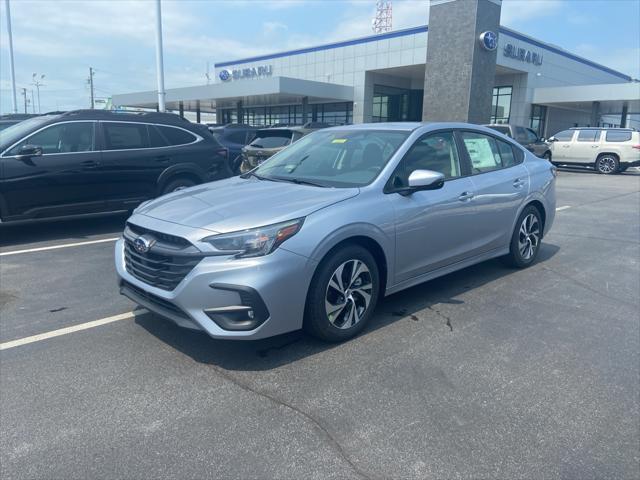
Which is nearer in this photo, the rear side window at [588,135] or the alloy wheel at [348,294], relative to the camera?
the alloy wheel at [348,294]

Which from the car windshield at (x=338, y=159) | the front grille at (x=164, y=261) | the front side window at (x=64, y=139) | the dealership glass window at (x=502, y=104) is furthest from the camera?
the dealership glass window at (x=502, y=104)

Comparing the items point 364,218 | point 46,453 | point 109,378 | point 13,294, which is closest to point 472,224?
point 364,218

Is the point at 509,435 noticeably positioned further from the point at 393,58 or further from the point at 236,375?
the point at 393,58

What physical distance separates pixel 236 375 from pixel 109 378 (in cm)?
84

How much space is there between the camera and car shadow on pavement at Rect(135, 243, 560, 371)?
3.70m

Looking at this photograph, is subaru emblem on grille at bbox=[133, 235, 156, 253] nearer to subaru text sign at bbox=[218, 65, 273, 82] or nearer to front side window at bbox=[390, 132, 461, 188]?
front side window at bbox=[390, 132, 461, 188]

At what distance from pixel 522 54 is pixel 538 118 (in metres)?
6.15

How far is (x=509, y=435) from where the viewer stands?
2.87 metres

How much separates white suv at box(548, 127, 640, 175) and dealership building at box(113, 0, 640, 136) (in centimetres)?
378

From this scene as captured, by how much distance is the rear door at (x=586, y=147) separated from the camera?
22.5m

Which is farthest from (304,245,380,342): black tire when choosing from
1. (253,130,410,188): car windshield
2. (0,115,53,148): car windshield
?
(0,115,53,148): car windshield

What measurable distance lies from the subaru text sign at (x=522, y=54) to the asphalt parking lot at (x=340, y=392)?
2958 centimetres

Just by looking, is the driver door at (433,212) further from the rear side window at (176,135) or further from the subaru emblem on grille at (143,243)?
the rear side window at (176,135)

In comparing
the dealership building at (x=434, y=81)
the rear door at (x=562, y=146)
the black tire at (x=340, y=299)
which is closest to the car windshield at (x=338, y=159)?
the black tire at (x=340, y=299)
